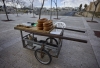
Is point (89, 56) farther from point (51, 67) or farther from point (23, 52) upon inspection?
point (23, 52)

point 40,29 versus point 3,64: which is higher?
point 40,29

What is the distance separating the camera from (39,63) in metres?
1.93

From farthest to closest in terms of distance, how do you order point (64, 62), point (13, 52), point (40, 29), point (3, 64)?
point (13, 52) < point (64, 62) < point (3, 64) < point (40, 29)

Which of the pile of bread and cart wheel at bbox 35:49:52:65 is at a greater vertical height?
the pile of bread

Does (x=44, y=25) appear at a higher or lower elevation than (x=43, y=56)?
higher

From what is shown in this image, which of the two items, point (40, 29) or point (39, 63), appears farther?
point (39, 63)

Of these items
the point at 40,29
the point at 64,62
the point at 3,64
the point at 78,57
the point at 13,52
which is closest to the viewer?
the point at 40,29

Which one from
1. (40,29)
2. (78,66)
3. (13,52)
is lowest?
(78,66)

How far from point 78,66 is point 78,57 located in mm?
387

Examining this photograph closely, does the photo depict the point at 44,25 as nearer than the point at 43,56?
Yes

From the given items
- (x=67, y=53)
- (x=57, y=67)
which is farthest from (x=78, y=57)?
(x=57, y=67)

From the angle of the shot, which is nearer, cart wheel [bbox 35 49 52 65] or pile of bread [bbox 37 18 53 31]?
pile of bread [bbox 37 18 53 31]

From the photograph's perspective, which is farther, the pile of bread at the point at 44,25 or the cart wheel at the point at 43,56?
the cart wheel at the point at 43,56

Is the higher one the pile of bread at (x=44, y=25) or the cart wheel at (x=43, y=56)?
the pile of bread at (x=44, y=25)
